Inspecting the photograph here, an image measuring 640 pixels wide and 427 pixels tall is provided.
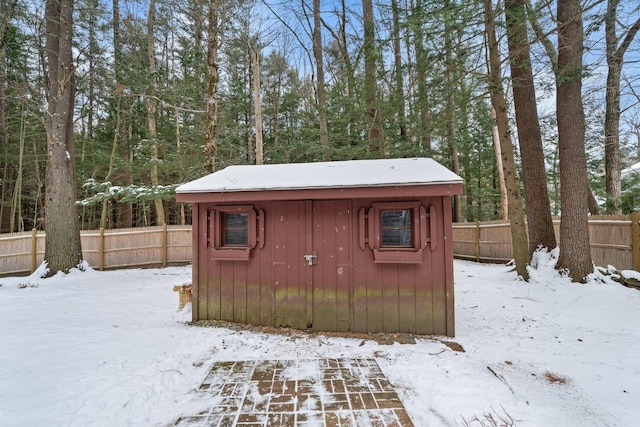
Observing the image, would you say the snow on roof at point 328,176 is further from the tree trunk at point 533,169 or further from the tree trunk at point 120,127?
the tree trunk at point 120,127

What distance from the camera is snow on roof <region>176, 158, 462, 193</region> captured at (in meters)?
3.39

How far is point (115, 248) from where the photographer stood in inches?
348

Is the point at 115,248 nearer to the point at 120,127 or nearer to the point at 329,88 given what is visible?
the point at 120,127

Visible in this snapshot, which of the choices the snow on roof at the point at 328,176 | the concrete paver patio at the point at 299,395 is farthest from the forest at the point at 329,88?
the concrete paver patio at the point at 299,395

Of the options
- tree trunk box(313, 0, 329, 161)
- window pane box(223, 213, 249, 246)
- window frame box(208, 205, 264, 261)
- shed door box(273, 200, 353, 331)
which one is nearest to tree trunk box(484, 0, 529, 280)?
tree trunk box(313, 0, 329, 161)

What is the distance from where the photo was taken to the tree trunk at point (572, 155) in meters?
5.39

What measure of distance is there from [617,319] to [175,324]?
6.11 meters

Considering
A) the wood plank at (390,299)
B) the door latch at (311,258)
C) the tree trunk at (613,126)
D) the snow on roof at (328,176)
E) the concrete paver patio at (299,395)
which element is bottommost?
the concrete paver patio at (299,395)

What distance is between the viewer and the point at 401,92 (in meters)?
8.18

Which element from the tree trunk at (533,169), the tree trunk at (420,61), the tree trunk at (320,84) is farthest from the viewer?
the tree trunk at (320,84)

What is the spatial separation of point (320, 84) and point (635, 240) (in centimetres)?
869

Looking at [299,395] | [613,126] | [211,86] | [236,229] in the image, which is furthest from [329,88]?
[299,395]

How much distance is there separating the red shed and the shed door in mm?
13

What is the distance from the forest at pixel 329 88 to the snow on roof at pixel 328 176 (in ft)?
8.60
